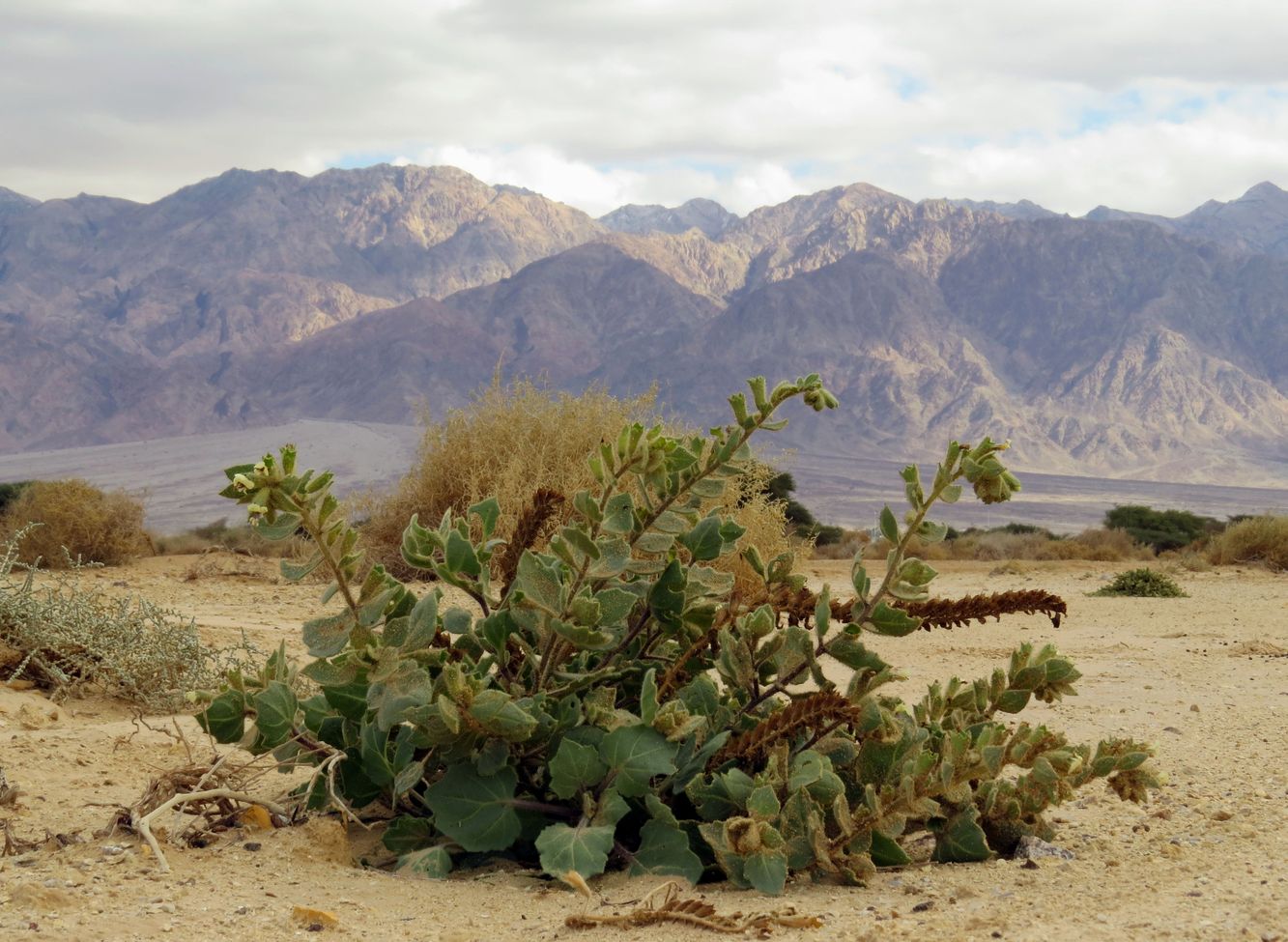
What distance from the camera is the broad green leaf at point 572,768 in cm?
272

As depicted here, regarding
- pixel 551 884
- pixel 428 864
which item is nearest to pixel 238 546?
pixel 428 864

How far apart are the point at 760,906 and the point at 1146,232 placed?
17392cm

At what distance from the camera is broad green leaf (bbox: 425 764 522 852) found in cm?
275

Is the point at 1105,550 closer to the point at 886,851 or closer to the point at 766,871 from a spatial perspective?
the point at 886,851

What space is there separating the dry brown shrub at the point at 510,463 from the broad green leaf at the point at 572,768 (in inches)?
330

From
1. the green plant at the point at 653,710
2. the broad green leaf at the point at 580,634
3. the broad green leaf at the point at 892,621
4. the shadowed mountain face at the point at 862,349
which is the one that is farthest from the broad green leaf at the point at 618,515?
the shadowed mountain face at the point at 862,349

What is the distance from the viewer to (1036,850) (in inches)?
118

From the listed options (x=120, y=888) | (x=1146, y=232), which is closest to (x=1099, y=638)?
→ (x=120, y=888)

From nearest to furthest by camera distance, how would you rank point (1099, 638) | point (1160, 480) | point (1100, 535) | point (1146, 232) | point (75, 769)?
1. point (75, 769)
2. point (1099, 638)
3. point (1100, 535)
4. point (1160, 480)
5. point (1146, 232)

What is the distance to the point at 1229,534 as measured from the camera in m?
20.5

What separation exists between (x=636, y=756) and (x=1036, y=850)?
1.03 meters

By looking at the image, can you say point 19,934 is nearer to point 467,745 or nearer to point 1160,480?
point 467,745

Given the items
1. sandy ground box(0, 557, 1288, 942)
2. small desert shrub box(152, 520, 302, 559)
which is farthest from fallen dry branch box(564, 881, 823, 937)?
small desert shrub box(152, 520, 302, 559)

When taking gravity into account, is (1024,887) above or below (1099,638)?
above
